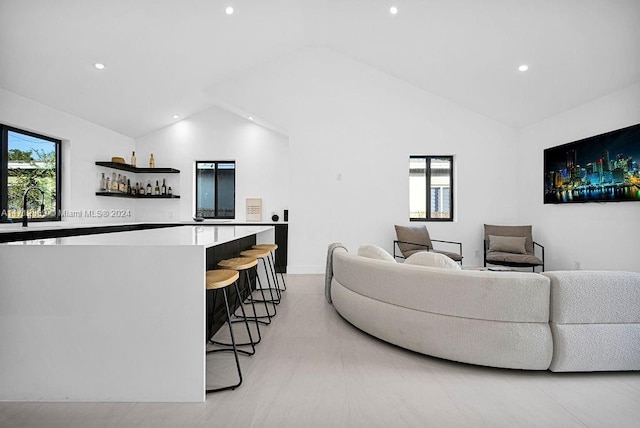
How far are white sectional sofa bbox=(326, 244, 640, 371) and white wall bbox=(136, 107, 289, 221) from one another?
4481 mm

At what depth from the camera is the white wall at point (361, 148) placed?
593 centimetres

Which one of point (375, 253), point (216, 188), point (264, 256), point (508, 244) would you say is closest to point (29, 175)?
point (216, 188)

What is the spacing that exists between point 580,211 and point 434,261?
11.2 ft

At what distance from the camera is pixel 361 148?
19.6 feet

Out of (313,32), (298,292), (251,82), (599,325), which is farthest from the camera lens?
(251,82)

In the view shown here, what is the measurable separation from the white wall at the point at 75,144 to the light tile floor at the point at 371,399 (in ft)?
11.7

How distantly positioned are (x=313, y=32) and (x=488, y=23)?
263 cm

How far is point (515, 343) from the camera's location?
221 cm

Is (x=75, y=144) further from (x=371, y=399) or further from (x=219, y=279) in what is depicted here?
(x=371, y=399)

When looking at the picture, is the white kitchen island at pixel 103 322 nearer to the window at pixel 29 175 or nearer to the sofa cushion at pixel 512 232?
the window at pixel 29 175

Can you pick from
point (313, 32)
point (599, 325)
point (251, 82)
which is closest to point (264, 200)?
point (251, 82)

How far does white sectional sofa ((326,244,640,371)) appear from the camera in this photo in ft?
7.11

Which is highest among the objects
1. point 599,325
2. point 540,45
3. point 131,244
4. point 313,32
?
point 313,32

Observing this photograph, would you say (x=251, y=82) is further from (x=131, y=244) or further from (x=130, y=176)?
(x=131, y=244)
